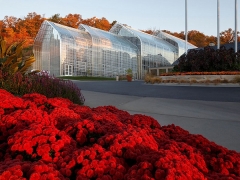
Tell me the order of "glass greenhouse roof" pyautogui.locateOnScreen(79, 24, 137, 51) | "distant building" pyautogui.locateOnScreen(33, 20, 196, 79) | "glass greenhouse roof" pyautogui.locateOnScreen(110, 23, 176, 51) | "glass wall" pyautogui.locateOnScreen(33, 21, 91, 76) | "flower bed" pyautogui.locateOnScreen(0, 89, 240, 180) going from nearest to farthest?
1. "flower bed" pyautogui.locateOnScreen(0, 89, 240, 180)
2. "glass wall" pyautogui.locateOnScreen(33, 21, 91, 76)
3. "distant building" pyautogui.locateOnScreen(33, 20, 196, 79)
4. "glass greenhouse roof" pyautogui.locateOnScreen(79, 24, 137, 51)
5. "glass greenhouse roof" pyautogui.locateOnScreen(110, 23, 176, 51)

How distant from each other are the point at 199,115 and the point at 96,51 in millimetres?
43239

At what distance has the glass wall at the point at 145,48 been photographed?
182 feet

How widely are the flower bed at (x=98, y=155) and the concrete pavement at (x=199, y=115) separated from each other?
2.79m

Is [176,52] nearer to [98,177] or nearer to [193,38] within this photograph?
[193,38]

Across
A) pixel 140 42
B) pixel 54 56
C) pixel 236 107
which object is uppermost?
pixel 140 42

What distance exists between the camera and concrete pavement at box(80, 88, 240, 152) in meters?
5.95

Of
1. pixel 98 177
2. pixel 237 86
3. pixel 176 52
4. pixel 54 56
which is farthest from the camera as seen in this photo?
pixel 176 52

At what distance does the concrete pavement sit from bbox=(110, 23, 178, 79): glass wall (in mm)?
43867

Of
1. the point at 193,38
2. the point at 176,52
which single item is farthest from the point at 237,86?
the point at 193,38

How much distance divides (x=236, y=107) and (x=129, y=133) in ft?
25.8

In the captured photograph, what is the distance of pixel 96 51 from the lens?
1982 inches

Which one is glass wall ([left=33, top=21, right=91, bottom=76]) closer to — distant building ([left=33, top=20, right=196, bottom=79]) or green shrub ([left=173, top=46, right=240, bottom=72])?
distant building ([left=33, top=20, right=196, bottom=79])

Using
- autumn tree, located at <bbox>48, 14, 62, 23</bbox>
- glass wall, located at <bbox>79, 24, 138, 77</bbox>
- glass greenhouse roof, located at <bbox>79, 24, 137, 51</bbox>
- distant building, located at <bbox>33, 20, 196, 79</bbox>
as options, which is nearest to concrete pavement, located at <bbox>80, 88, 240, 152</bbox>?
distant building, located at <bbox>33, 20, 196, 79</bbox>

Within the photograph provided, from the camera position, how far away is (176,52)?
63.8 metres
